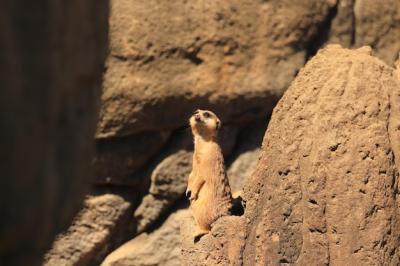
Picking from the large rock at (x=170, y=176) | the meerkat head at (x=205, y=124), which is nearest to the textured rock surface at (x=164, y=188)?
the large rock at (x=170, y=176)

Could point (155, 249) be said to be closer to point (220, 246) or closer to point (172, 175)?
point (172, 175)

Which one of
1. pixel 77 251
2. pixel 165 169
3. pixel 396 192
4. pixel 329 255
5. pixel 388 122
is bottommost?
pixel 77 251

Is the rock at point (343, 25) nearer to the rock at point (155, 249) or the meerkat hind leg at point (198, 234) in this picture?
the rock at point (155, 249)

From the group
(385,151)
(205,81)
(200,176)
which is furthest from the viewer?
(205,81)

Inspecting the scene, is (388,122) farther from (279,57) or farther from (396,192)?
(279,57)

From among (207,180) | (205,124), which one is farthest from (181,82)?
(207,180)

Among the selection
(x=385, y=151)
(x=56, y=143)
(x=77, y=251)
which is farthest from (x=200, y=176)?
(x=77, y=251)

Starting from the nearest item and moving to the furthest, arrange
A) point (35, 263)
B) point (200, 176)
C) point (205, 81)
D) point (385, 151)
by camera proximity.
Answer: point (35, 263), point (385, 151), point (200, 176), point (205, 81)
